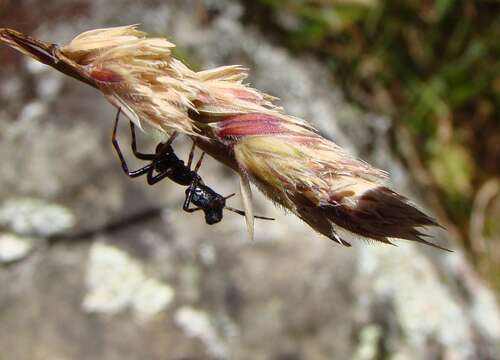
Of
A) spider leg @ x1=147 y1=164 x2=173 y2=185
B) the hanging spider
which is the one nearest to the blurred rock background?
the hanging spider

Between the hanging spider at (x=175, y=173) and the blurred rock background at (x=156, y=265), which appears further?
the blurred rock background at (x=156, y=265)

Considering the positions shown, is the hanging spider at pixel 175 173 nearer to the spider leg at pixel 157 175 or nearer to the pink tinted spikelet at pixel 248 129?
the spider leg at pixel 157 175

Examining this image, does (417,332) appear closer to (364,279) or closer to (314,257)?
(364,279)

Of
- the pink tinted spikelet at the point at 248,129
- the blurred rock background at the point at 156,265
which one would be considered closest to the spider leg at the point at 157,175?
the pink tinted spikelet at the point at 248,129

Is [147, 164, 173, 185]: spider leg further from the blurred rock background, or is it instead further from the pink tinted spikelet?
the blurred rock background

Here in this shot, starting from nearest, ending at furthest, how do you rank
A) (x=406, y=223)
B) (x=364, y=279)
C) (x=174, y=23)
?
(x=406, y=223)
(x=364, y=279)
(x=174, y=23)

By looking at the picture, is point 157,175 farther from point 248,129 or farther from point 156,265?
point 156,265

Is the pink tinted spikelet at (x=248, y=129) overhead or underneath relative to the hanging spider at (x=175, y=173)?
overhead

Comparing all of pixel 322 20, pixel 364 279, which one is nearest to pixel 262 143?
pixel 364 279

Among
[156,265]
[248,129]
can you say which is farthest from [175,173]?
[156,265]
